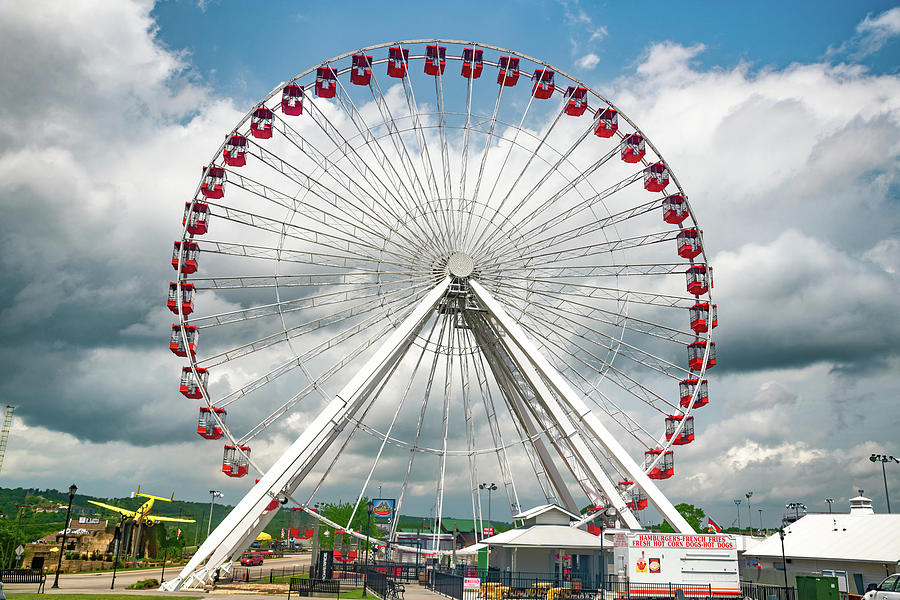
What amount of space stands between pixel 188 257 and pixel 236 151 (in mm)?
5723

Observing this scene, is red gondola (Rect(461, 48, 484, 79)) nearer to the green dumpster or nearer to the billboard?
the green dumpster

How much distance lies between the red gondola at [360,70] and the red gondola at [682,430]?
2314cm

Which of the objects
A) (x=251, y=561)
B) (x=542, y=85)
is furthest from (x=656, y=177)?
(x=251, y=561)

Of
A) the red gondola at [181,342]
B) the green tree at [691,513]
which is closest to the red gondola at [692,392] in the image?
the red gondola at [181,342]

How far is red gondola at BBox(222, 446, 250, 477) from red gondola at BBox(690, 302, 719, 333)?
2351 centimetres

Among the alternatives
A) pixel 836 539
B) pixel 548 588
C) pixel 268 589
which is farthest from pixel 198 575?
pixel 836 539

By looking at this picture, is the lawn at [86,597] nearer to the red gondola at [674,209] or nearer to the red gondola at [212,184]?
the red gondola at [212,184]

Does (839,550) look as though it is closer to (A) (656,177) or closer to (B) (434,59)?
(A) (656,177)

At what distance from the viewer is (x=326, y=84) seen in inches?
1435

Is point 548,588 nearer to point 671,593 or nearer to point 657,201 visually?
point 671,593

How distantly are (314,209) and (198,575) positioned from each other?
56.1 ft

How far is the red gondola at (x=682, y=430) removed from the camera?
37.1 metres

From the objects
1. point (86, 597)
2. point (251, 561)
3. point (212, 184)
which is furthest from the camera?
point (251, 561)

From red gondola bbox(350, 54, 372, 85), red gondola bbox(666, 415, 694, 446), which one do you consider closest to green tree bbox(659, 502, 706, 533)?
red gondola bbox(666, 415, 694, 446)
